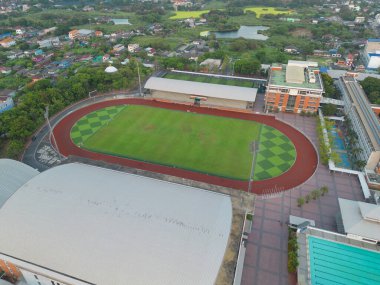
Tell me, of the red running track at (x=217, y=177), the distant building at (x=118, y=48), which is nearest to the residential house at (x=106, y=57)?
the distant building at (x=118, y=48)

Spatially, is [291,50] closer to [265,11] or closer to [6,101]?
[265,11]

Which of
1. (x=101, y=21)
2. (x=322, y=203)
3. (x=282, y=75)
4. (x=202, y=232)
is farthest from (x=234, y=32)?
(x=202, y=232)

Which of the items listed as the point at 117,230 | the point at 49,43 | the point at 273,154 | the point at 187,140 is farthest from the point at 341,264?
the point at 49,43

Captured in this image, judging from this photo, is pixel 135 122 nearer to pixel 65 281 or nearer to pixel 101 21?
pixel 65 281

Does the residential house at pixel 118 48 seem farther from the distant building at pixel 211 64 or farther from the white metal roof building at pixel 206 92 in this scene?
the white metal roof building at pixel 206 92

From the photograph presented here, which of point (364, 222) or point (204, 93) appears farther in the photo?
point (204, 93)

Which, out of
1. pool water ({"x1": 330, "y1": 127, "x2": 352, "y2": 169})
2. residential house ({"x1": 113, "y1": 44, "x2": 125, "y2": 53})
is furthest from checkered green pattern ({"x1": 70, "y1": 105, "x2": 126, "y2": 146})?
residential house ({"x1": 113, "y1": 44, "x2": 125, "y2": 53})
